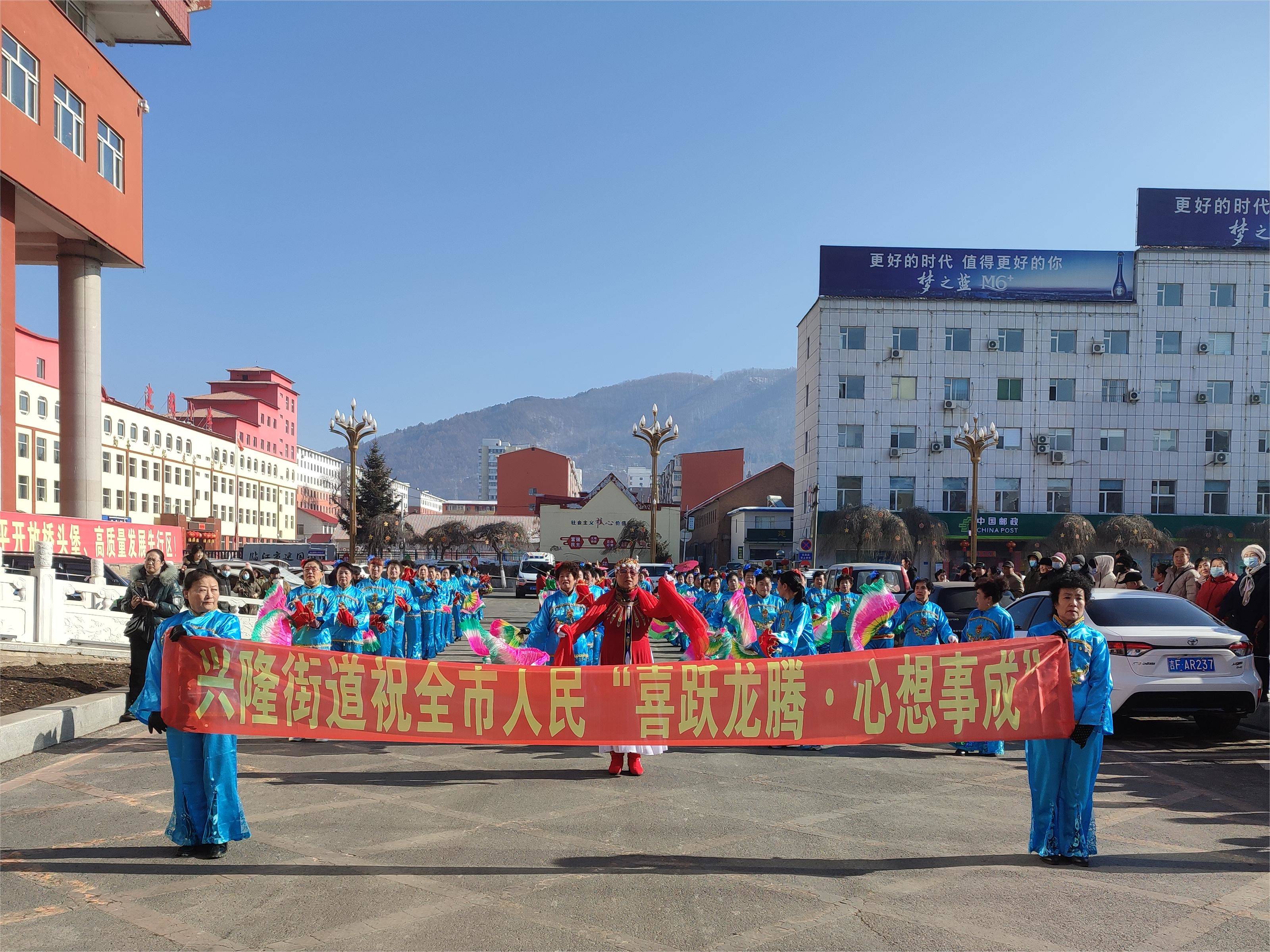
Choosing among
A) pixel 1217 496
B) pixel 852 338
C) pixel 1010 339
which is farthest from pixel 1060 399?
pixel 852 338

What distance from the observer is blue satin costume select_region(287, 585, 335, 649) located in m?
10.1

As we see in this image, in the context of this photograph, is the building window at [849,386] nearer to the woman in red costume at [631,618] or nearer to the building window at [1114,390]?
the building window at [1114,390]

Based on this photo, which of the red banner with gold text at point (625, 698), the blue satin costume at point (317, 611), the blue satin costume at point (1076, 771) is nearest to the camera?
the blue satin costume at point (1076, 771)

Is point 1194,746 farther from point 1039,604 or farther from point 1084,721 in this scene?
point 1084,721

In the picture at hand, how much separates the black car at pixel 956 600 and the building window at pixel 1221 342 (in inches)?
1689

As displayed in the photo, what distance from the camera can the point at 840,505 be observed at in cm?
4881

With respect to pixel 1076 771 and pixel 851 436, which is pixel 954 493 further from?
pixel 1076 771

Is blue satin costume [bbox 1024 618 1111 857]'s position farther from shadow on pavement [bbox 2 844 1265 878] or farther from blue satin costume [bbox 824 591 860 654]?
blue satin costume [bbox 824 591 860 654]

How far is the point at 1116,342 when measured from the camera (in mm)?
48531

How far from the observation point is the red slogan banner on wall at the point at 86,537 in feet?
67.1

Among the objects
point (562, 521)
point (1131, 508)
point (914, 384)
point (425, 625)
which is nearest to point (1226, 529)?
point (1131, 508)

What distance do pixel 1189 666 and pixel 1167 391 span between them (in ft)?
151

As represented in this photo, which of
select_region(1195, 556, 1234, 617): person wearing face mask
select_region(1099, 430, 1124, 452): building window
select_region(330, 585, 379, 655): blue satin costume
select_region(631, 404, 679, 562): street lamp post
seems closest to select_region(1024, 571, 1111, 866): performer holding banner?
select_region(1195, 556, 1234, 617): person wearing face mask

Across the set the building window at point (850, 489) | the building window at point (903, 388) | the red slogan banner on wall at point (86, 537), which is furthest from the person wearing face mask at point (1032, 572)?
the building window at point (903, 388)
